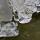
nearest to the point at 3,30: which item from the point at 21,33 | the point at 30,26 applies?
the point at 21,33

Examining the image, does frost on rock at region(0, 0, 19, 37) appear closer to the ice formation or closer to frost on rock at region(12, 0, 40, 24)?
the ice formation

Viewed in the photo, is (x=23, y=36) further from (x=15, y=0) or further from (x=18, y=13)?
A: (x=15, y=0)

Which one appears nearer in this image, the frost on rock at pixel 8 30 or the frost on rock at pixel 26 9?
the frost on rock at pixel 8 30

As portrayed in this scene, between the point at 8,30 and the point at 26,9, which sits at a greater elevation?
the point at 26,9

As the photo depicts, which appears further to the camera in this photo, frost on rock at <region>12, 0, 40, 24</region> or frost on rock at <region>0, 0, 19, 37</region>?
frost on rock at <region>12, 0, 40, 24</region>

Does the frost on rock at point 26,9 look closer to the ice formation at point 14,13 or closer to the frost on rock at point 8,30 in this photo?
the ice formation at point 14,13

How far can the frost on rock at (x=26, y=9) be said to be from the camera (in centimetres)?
147

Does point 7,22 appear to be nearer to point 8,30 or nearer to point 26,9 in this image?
point 8,30

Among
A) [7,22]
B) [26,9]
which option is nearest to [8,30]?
[7,22]

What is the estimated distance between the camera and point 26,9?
5.02 ft

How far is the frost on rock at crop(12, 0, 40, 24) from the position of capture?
4.84 ft

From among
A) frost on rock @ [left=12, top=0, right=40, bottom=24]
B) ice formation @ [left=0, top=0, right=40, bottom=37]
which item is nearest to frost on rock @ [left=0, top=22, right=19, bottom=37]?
ice formation @ [left=0, top=0, right=40, bottom=37]

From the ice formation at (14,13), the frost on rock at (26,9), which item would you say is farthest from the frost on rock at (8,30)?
the frost on rock at (26,9)

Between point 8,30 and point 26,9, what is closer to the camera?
point 8,30
